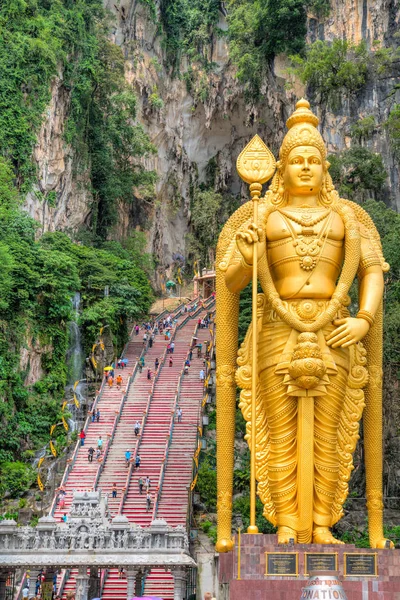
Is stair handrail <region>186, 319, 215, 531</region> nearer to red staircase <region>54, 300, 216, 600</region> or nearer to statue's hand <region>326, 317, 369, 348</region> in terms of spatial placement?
red staircase <region>54, 300, 216, 600</region>

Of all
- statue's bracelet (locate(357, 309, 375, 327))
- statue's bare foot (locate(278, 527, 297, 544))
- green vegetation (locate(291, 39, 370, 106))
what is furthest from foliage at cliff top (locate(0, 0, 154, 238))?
statue's bare foot (locate(278, 527, 297, 544))

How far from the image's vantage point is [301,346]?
9750mm

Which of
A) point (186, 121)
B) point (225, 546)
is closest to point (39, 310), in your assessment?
point (225, 546)

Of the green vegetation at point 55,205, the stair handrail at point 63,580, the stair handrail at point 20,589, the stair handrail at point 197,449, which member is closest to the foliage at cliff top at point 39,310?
A: the green vegetation at point 55,205

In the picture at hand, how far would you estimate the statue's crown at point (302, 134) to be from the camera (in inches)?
416

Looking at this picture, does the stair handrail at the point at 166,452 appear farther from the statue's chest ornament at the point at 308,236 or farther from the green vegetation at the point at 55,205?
the statue's chest ornament at the point at 308,236

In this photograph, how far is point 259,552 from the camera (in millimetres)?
9023

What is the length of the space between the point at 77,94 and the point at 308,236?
20.3 m

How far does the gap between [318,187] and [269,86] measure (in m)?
21.1

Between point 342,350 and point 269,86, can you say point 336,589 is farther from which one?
point 269,86

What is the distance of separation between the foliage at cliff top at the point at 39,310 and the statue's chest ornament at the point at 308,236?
33.0 feet

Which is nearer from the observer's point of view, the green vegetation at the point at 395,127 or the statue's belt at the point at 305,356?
the statue's belt at the point at 305,356

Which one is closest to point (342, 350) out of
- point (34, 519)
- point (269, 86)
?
point (34, 519)

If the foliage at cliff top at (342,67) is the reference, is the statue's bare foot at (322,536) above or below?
below
